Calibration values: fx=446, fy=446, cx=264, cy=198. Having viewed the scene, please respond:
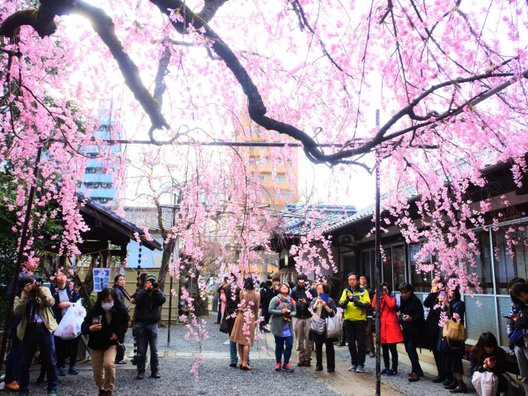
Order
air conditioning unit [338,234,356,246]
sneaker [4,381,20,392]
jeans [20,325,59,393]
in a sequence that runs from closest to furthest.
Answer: jeans [20,325,59,393] < sneaker [4,381,20,392] < air conditioning unit [338,234,356,246]

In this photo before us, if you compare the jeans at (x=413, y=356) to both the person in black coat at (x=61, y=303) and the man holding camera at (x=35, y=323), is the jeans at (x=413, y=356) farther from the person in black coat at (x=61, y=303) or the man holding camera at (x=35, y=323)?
the person in black coat at (x=61, y=303)

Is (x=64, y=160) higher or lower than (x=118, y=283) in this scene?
higher

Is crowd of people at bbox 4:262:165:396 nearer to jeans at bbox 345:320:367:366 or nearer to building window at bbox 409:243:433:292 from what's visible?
jeans at bbox 345:320:367:366

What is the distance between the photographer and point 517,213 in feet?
23.4

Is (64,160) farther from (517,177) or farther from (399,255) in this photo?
(399,255)

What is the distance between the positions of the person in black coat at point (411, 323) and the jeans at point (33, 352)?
5604mm

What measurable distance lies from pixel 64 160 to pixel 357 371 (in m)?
6.30

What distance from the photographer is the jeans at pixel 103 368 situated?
5.91 metres

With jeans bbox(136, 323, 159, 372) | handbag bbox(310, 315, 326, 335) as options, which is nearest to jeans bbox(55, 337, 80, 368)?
jeans bbox(136, 323, 159, 372)

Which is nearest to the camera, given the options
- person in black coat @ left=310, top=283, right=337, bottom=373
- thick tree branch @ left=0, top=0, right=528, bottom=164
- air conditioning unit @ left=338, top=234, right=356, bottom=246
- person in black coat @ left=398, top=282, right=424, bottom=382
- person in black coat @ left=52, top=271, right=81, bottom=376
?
thick tree branch @ left=0, top=0, right=528, bottom=164

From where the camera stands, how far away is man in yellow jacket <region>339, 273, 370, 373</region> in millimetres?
8195

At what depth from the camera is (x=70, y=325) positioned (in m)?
7.19

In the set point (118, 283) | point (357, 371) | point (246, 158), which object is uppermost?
point (246, 158)

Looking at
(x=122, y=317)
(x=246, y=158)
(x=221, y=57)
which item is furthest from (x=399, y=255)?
(x=221, y=57)
